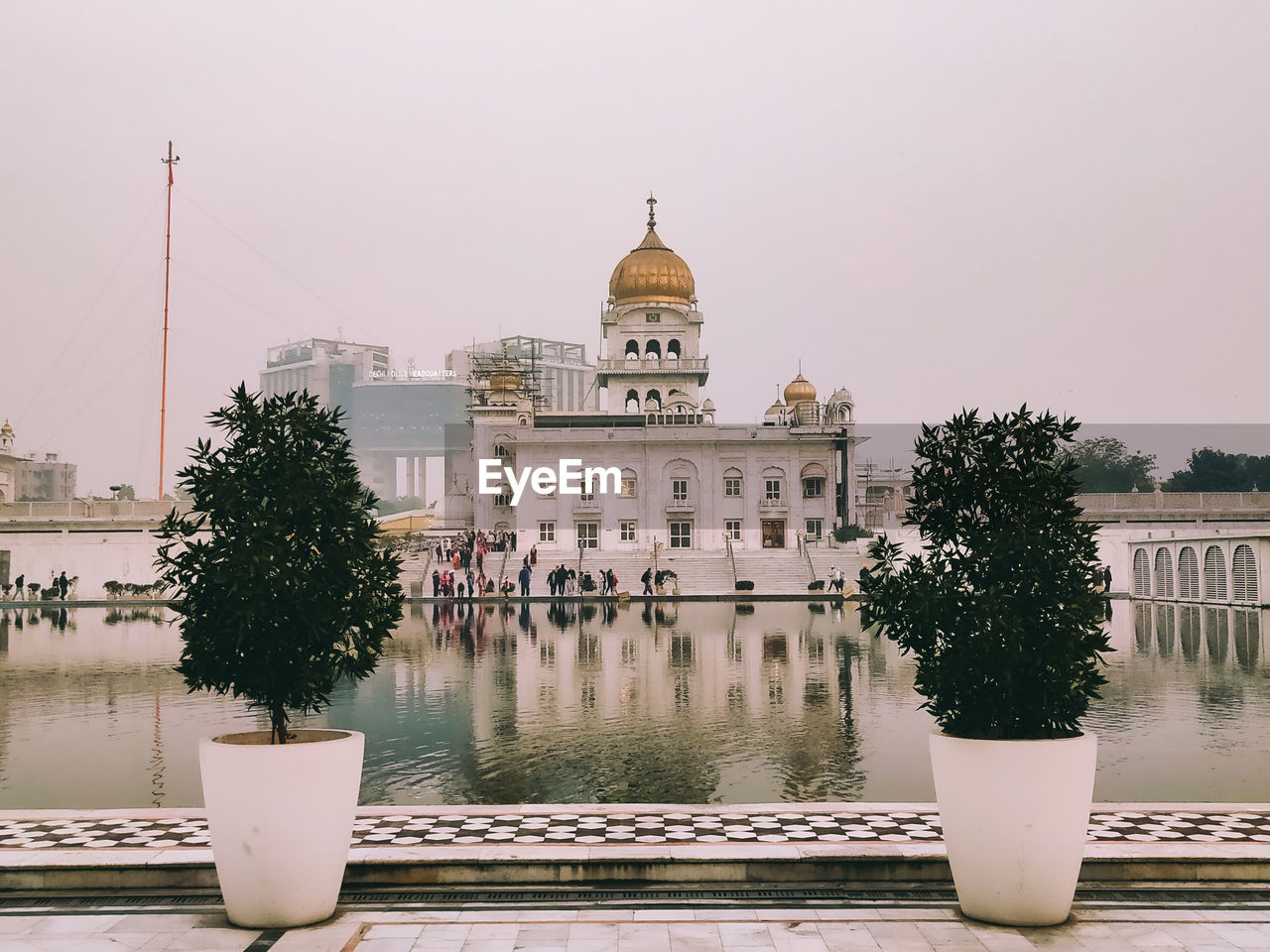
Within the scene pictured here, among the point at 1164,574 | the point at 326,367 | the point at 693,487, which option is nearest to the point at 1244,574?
the point at 1164,574

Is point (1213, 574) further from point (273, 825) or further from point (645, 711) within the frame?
point (273, 825)

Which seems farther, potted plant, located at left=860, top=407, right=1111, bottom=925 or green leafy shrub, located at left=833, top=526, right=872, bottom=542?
green leafy shrub, located at left=833, top=526, right=872, bottom=542

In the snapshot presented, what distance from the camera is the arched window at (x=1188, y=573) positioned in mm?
35156

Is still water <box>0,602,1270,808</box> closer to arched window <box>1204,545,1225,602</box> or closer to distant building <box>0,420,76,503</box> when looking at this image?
arched window <box>1204,545,1225,602</box>

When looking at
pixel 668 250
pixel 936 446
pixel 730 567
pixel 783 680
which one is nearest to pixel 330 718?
pixel 783 680

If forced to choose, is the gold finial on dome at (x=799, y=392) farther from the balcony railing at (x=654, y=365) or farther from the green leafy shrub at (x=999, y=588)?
the green leafy shrub at (x=999, y=588)

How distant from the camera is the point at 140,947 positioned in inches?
202

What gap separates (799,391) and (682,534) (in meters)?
14.5

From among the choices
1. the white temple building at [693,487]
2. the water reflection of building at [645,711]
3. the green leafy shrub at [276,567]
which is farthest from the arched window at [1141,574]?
the green leafy shrub at [276,567]

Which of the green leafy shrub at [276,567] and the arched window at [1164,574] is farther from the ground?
the green leafy shrub at [276,567]

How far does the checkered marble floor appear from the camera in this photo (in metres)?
6.70

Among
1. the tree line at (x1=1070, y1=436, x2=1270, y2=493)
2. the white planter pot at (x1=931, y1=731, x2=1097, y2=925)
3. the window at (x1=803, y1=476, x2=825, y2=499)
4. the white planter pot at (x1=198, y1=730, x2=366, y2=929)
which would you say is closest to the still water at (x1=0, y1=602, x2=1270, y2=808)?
the white planter pot at (x1=931, y1=731, x2=1097, y2=925)

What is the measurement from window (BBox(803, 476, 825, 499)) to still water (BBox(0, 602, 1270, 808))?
3403 cm

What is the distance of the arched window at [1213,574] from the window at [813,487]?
964 inches
